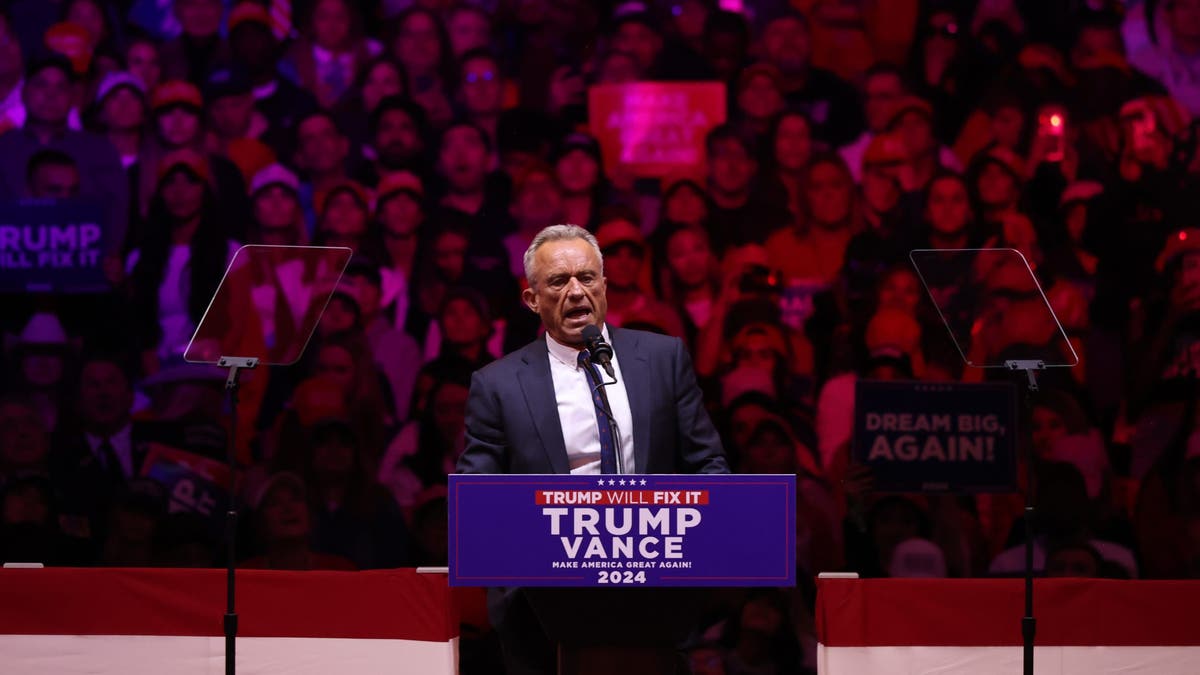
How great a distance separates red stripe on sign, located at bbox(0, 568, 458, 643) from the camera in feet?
13.0

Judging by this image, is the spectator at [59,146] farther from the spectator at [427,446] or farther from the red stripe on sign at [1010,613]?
the red stripe on sign at [1010,613]

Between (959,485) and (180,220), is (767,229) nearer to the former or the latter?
(959,485)

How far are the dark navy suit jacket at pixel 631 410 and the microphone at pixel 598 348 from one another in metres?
0.31

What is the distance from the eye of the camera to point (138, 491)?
15.8 feet

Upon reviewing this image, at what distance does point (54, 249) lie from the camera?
492cm

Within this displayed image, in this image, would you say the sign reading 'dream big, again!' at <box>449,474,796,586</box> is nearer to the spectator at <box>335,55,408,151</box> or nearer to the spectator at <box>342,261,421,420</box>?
the spectator at <box>342,261,421,420</box>

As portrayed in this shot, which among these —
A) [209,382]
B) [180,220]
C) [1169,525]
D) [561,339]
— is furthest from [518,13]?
[1169,525]

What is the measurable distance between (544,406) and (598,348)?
0.34 metres

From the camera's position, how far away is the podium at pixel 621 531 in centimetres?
208

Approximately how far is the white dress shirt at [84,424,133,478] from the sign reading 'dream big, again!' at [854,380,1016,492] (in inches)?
106

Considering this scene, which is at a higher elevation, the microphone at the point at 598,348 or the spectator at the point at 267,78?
the spectator at the point at 267,78

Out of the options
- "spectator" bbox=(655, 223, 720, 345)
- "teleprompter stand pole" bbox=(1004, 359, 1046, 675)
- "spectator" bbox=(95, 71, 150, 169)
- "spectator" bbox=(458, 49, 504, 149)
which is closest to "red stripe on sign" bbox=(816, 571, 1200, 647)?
"teleprompter stand pole" bbox=(1004, 359, 1046, 675)

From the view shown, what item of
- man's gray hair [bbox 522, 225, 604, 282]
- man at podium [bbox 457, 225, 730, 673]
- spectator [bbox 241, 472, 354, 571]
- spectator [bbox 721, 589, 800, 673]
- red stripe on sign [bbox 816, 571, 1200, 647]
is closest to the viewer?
man at podium [bbox 457, 225, 730, 673]

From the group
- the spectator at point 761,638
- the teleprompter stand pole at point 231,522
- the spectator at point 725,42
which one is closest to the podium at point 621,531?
the teleprompter stand pole at point 231,522
